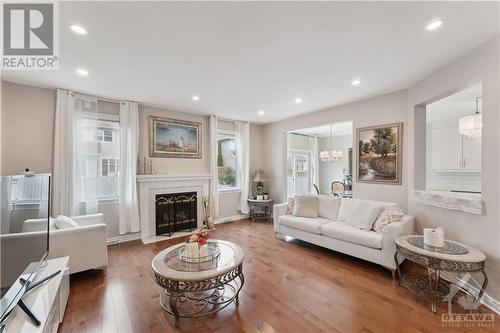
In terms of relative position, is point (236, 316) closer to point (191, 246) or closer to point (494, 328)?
point (191, 246)

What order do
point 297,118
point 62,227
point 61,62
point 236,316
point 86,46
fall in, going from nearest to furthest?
1. point 236,316
2. point 86,46
3. point 61,62
4. point 62,227
5. point 297,118

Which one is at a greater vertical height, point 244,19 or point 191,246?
point 244,19

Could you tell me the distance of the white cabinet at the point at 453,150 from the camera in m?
4.30

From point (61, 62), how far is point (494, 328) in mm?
5181

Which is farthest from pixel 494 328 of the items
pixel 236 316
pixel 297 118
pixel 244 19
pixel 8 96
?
pixel 8 96

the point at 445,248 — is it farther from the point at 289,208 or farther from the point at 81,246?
the point at 81,246

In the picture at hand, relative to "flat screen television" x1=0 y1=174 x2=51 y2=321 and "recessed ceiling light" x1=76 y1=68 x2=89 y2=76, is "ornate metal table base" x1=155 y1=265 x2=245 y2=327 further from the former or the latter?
"recessed ceiling light" x1=76 y1=68 x2=89 y2=76

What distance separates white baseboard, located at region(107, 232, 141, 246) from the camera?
3885 mm

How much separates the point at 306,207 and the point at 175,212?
9.19 feet

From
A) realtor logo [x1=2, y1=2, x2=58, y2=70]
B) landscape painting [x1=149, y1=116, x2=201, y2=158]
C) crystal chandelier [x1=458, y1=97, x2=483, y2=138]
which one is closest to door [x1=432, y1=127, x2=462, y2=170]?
crystal chandelier [x1=458, y1=97, x2=483, y2=138]

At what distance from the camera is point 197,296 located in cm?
228

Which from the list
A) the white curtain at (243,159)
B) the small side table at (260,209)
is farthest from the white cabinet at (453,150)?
the white curtain at (243,159)

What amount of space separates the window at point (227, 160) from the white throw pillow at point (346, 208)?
287 cm

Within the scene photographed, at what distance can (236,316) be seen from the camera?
197cm
